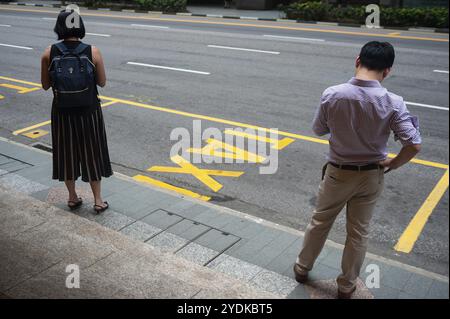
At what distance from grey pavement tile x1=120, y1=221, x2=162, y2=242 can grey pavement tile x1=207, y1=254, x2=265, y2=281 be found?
740 millimetres

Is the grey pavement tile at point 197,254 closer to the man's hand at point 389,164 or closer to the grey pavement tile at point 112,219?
the grey pavement tile at point 112,219

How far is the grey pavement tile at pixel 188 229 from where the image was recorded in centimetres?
428

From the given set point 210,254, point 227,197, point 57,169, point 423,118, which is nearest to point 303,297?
point 210,254

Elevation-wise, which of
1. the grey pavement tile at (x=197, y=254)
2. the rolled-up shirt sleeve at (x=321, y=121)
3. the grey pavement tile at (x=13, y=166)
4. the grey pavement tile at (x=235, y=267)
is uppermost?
the rolled-up shirt sleeve at (x=321, y=121)

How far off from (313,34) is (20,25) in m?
11.0

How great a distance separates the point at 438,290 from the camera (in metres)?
3.48

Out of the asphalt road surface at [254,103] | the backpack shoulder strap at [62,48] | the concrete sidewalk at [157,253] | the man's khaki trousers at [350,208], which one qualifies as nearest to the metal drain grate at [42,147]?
the asphalt road surface at [254,103]

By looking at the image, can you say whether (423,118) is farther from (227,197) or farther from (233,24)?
(233,24)

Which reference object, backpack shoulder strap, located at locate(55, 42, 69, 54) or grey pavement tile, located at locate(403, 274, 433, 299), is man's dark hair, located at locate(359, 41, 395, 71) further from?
backpack shoulder strap, located at locate(55, 42, 69, 54)

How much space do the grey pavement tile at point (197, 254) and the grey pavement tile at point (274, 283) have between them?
0.48 metres

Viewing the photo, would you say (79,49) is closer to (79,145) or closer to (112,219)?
(79,145)

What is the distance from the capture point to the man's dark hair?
286 cm

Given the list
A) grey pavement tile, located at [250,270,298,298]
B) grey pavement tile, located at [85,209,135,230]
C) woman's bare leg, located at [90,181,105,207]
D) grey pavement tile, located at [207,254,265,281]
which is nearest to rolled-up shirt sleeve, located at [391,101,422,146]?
grey pavement tile, located at [250,270,298,298]

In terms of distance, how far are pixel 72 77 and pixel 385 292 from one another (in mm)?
3125
